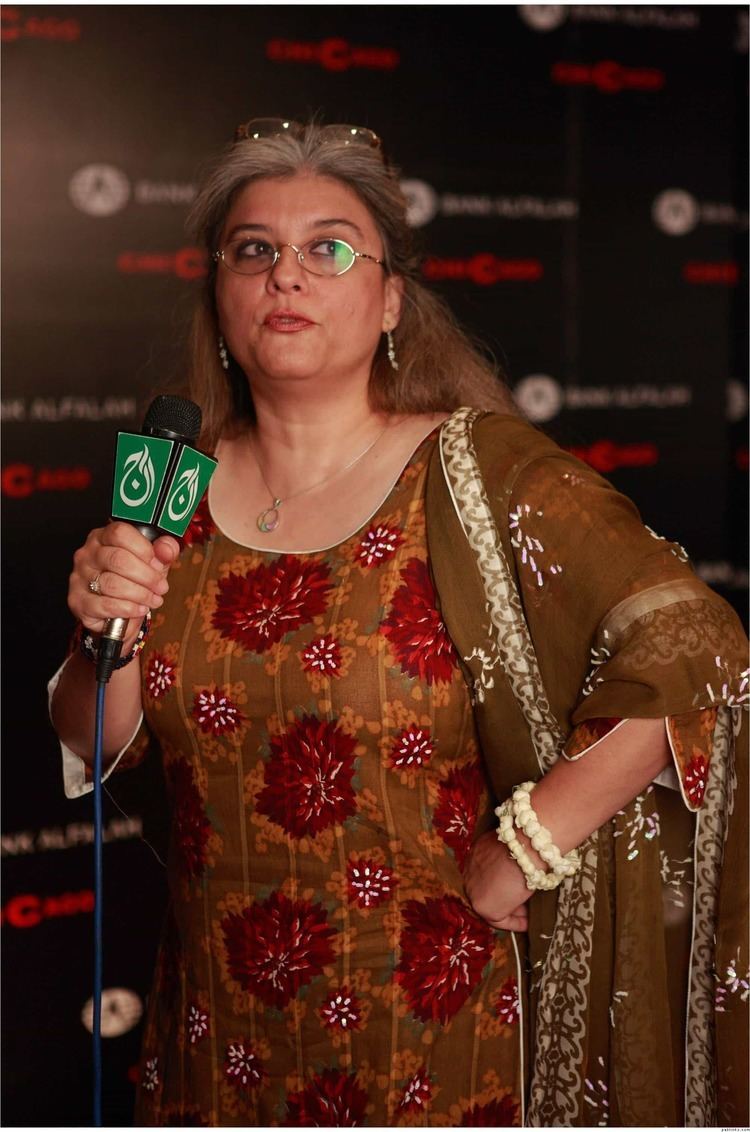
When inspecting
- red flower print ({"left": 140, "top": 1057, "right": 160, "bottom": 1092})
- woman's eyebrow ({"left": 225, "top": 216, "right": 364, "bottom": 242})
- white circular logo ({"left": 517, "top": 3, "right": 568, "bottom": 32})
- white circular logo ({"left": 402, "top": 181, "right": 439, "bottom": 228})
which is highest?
white circular logo ({"left": 517, "top": 3, "right": 568, "bottom": 32})

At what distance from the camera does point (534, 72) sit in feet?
10.2

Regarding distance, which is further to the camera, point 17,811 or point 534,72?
point 534,72

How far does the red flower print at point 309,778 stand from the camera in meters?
1.46

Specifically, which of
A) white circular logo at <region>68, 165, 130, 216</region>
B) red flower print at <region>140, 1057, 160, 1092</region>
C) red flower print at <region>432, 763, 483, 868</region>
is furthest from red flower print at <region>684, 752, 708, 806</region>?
white circular logo at <region>68, 165, 130, 216</region>

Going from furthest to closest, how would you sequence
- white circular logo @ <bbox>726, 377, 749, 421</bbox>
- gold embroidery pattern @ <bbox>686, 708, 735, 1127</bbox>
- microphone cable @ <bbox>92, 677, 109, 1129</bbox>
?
white circular logo @ <bbox>726, 377, 749, 421</bbox> → gold embroidery pattern @ <bbox>686, 708, 735, 1127</bbox> → microphone cable @ <bbox>92, 677, 109, 1129</bbox>

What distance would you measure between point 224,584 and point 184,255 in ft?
4.39

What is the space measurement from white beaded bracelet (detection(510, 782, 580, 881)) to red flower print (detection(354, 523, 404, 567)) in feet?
1.10

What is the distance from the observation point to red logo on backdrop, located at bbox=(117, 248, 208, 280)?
→ 2.64 metres

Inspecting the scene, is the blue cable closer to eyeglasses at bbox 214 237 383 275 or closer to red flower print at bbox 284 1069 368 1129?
red flower print at bbox 284 1069 368 1129

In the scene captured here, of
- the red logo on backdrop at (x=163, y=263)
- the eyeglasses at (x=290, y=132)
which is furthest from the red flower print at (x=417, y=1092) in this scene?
the red logo on backdrop at (x=163, y=263)

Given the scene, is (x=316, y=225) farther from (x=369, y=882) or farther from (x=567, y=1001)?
(x=567, y=1001)

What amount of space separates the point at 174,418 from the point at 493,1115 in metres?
0.98

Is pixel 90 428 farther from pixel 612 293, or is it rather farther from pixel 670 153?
pixel 670 153

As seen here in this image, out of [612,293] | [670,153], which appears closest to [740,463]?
[612,293]
